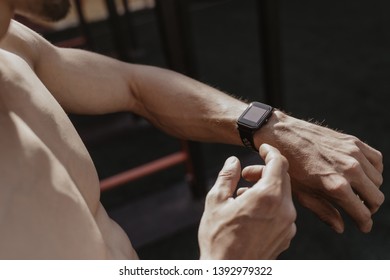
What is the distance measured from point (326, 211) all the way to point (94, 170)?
0.41m

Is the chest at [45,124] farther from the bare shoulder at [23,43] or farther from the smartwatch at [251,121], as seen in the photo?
the smartwatch at [251,121]

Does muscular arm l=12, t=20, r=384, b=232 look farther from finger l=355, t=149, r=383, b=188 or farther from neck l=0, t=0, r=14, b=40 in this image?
neck l=0, t=0, r=14, b=40

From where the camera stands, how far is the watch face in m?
0.87

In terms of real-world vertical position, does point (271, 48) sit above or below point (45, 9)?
below

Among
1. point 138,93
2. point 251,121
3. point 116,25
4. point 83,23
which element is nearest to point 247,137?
point 251,121

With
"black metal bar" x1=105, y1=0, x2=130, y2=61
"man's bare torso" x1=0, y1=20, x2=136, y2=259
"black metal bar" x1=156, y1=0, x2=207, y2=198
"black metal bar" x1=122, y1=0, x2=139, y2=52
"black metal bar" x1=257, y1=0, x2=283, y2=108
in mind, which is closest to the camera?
"man's bare torso" x1=0, y1=20, x2=136, y2=259

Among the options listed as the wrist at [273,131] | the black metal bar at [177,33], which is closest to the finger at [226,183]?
the wrist at [273,131]

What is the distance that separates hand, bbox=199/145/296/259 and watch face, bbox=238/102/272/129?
17 centimetres

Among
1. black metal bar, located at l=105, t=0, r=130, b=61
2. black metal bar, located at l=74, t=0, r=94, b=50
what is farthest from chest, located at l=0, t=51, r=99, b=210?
black metal bar, located at l=74, t=0, r=94, b=50

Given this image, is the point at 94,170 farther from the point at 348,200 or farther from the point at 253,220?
the point at 348,200

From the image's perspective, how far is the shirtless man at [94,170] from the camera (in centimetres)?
67

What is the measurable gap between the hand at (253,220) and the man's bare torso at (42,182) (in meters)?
0.18

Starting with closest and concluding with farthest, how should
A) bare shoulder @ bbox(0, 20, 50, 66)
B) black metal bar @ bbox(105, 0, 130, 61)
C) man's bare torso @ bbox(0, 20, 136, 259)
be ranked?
man's bare torso @ bbox(0, 20, 136, 259) → bare shoulder @ bbox(0, 20, 50, 66) → black metal bar @ bbox(105, 0, 130, 61)

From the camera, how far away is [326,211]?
2.67 feet
